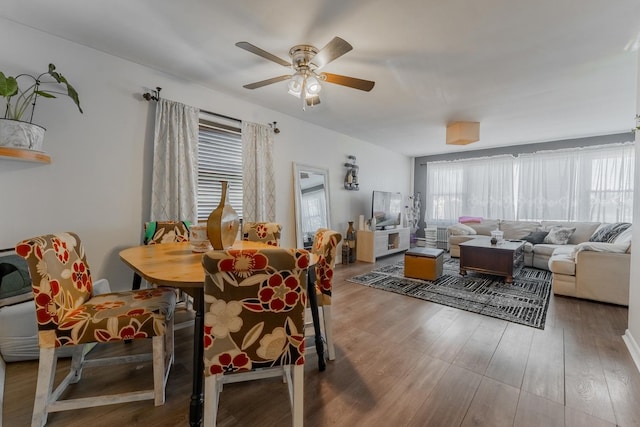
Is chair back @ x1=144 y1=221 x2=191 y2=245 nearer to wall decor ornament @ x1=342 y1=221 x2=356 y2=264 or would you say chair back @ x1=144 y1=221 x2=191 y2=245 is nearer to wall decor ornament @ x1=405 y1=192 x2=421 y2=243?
wall decor ornament @ x1=342 y1=221 x2=356 y2=264

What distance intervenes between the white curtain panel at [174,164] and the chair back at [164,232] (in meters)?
0.21

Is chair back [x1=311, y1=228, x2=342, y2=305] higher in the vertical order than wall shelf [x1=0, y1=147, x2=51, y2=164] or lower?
lower

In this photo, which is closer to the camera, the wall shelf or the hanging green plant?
the wall shelf

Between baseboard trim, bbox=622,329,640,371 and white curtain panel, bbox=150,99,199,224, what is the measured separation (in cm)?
391

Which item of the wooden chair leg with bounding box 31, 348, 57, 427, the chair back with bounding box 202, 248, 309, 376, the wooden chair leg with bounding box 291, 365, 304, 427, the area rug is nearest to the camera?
the chair back with bounding box 202, 248, 309, 376

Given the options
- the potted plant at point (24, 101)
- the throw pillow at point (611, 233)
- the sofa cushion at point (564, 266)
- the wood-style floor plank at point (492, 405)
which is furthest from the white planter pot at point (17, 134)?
the throw pillow at point (611, 233)

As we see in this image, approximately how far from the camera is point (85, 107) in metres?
2.36

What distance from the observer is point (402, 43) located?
2.22 metres

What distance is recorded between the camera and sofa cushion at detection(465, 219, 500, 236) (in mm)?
5844

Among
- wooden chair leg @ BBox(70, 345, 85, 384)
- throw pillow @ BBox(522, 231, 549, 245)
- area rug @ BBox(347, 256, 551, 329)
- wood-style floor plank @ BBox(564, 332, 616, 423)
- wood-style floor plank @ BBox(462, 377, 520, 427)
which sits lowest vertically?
wood-style floor plank @ BBox(462, 377, 520, 427)

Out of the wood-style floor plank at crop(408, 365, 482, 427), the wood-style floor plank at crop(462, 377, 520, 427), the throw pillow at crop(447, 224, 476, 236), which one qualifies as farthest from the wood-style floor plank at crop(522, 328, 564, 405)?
the throw pillow at crop(447, 224, 476, 236)

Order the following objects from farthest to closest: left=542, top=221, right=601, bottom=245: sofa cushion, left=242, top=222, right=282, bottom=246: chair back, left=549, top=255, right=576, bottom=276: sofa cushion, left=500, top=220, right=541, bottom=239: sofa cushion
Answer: left=500, top=220, right=541, bottom=239: sofa cushion < left=542, top=221, right=601, bottom=245: sofa cushion < left=549, top=255, right=576, bottom=276: sofa cushion < left=242, top=222, right=282, bottom=246: chair back

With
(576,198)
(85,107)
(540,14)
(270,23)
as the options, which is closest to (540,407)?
(540,14)

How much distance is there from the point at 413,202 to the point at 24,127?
7.10m
